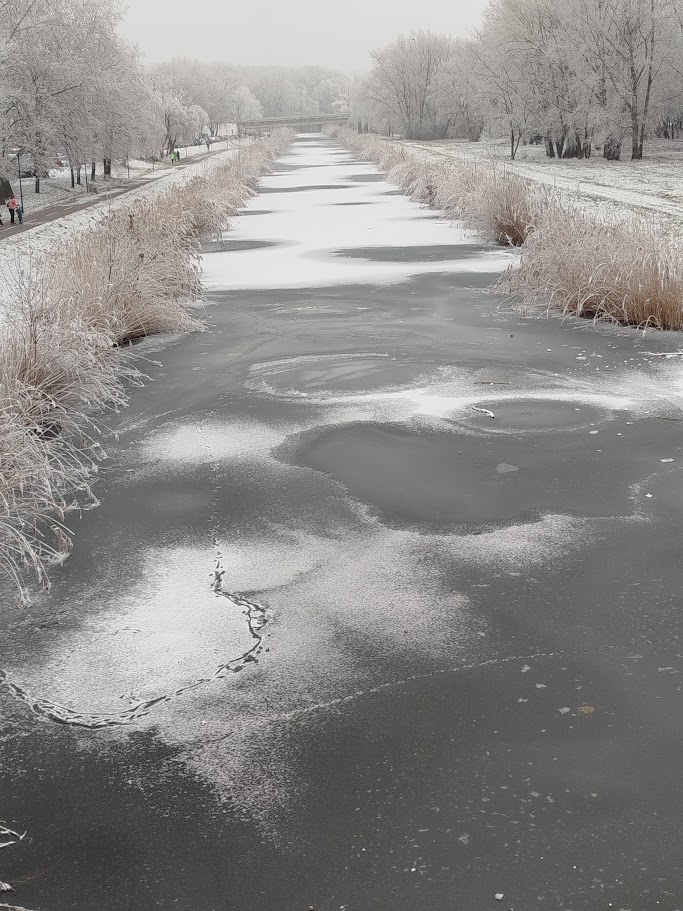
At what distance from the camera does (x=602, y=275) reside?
Answer: 32.7ft

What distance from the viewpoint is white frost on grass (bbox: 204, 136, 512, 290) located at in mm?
13508

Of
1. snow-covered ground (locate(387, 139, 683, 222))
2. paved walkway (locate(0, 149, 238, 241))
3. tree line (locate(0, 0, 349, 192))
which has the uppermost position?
tree line (locate(0, 0, 349, 192))

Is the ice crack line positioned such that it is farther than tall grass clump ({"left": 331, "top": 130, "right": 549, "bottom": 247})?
Result: No

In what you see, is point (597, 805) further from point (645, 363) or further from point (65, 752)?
point (645, 363)

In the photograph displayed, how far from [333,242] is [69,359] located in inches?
421

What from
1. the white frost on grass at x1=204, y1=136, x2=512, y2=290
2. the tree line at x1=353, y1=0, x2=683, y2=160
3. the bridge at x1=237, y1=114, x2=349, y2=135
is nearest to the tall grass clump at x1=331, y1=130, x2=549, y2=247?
the white frost on grass at x1=204, y1=136, x2=512, y2=290

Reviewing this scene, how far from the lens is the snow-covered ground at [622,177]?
67.8 feet

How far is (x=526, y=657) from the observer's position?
368cm

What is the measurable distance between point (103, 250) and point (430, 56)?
73309 millimetres

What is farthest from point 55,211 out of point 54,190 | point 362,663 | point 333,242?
point 362,663

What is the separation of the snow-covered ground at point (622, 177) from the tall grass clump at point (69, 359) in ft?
33.8

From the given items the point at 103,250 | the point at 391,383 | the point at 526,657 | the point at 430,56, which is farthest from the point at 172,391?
the point at 430,56

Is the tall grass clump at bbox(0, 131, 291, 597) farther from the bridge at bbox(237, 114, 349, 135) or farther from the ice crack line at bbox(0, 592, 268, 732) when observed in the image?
the bridge at bbox(237, 114, 349, 135)

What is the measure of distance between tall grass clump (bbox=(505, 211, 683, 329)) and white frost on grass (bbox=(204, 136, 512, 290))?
2.06 m
